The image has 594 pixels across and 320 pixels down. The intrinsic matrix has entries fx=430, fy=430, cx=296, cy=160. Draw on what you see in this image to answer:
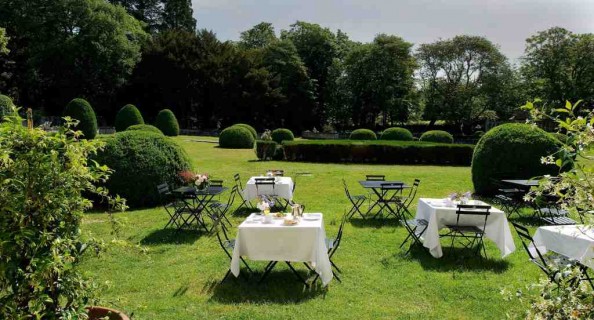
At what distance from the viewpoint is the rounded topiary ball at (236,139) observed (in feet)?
94.2

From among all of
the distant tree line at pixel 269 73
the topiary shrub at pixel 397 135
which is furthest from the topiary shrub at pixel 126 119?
the topiary shrub at pixel 397 135

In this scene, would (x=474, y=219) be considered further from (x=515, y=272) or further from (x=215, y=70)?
(x=215, y=70)

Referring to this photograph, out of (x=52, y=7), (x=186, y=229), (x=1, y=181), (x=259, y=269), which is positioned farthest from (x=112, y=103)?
(x=1, y=181)

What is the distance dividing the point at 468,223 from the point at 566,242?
6.60ft

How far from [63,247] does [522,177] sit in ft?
38.2

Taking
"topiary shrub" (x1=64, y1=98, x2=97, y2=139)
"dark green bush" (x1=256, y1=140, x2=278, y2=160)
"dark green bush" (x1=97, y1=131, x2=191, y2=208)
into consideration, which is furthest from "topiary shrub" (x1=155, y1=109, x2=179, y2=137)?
"dark green bush" (x1=97, y1=131, x2=191, y2=208)

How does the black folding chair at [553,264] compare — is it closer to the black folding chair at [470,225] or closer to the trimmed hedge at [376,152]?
the black folding chair at [470,225]

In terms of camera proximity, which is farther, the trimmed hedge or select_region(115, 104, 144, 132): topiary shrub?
select_region(115, 104, 144, 132): topiary shrub

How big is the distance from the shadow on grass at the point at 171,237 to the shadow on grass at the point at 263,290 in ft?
7.43

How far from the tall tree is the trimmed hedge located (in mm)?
22508

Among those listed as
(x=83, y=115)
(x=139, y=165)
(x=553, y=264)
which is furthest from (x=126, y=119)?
(x=553, y=264)

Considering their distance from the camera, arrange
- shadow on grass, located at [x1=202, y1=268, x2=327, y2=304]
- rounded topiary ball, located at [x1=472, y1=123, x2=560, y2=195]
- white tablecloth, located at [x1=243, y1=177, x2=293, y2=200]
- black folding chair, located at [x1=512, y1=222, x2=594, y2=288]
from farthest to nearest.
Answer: rounded topiary ball, located at [x1=472, y1=123, x2=560, y2=195] < white tablecloth, located at [x1=243, y1=177, x2=293, y2=200] < shadow on grass, located at [x1=202, y1=268, x2=327, y2=304] < black folding chair, located at [x1=512, y1=222, x2=594, y2=288]

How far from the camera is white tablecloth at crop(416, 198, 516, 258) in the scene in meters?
6.71

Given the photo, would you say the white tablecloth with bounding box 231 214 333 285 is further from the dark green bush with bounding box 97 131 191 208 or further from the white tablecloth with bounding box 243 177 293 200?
the dark green bush with bounding box 97 131 191 208
